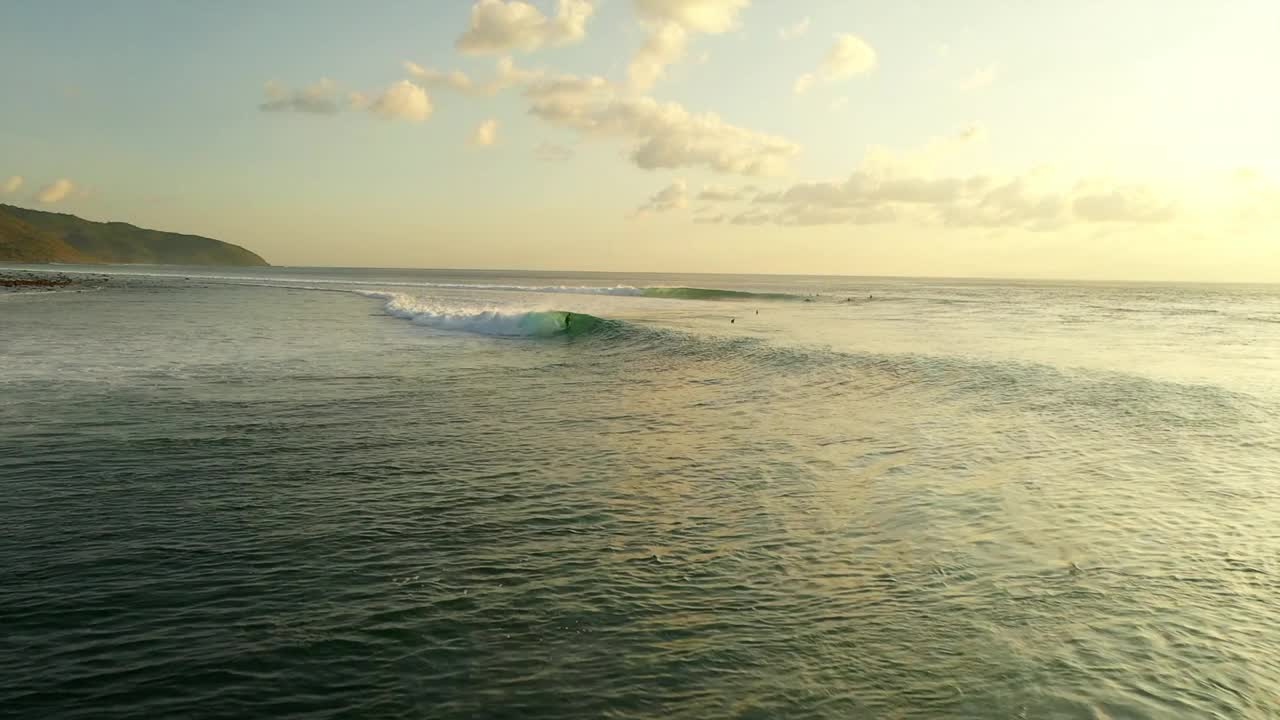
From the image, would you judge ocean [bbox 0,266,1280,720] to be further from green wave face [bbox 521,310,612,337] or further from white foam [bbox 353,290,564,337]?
white foam [bbox 353,290,564,337]

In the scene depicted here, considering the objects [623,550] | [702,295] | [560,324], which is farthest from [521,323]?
[702,295]

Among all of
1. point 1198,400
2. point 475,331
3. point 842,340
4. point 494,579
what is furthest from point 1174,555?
point 475,331

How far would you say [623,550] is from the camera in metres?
9.78

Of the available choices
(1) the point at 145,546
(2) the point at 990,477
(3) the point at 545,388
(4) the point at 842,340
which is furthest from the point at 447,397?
(4) the point at 842,340

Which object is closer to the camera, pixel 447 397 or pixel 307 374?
pixel 447 397

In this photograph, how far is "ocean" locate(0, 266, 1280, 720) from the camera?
656 cm

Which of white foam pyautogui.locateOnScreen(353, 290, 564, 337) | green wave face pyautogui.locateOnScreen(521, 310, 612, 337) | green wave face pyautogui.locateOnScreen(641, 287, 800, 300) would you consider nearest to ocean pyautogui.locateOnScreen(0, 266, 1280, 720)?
green wave face pyautogui.locateOnScreen(521, 310, 612, 337)

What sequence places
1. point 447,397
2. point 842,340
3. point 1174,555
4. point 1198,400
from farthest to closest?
point 842,340, point 1198,400, point 447,397, point 1174,555

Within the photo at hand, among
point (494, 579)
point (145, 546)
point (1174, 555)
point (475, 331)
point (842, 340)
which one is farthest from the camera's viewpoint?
point (475, 331)

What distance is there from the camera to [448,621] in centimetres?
754

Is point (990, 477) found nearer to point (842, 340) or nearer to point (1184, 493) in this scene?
point (1184, 493)

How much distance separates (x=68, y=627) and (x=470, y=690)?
4.13 meters

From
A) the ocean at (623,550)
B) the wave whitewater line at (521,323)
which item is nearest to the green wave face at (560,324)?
the wave whitewater line at (521,323)

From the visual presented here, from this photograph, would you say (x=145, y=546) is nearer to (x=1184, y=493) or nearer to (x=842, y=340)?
(x=1184, y=493)
